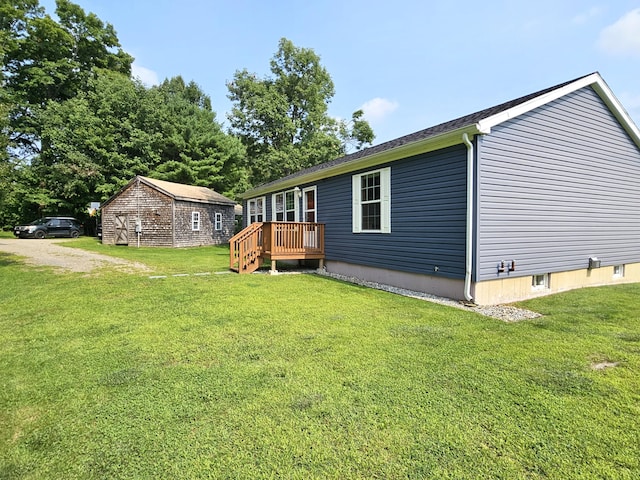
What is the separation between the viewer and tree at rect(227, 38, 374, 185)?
74.7ft

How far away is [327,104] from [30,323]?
2587cm

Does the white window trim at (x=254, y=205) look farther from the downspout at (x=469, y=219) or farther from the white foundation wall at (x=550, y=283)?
the white foundation wall at (x=550, y=283)

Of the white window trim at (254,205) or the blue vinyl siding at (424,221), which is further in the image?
the white window trim at (254,205)

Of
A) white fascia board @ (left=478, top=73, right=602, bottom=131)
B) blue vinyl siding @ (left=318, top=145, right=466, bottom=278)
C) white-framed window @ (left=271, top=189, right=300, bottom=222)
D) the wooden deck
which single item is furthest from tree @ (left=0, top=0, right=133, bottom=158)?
white fascia board @ (left=478, top=73, right=602, bottom=131)

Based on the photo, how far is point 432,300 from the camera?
20.0ft

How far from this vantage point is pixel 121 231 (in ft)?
64.2

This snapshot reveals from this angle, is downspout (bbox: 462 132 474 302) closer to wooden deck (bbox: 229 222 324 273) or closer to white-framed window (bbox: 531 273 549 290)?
white-framed window (bbox: 531 273 549 290)

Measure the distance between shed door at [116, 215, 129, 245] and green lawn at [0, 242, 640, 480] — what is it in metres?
16.0

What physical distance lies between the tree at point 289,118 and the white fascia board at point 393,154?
12.2 metres

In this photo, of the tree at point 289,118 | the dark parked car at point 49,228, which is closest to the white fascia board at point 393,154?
the tree at point 289,118

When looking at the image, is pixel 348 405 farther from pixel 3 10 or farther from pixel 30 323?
pixel 3 10

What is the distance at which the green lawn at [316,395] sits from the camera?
192cm

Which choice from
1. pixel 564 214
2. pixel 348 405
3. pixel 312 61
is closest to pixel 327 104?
pixel 312 61

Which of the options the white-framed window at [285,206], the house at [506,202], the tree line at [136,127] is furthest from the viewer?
the tree line at [136,127]
